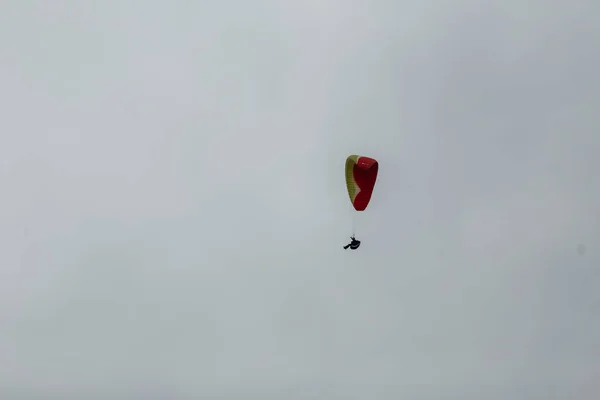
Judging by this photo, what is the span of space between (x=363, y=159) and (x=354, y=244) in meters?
9.62

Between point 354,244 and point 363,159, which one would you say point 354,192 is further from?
point 354,244

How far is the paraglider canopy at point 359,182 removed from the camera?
7988 centimetres

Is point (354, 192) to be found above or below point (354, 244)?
above

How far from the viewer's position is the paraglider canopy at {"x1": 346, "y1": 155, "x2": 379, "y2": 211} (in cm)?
7988

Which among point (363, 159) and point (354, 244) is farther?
point (363, 159)

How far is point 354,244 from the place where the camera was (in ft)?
241

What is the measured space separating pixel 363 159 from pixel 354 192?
14.5 ft

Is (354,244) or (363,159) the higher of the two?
(363,159)

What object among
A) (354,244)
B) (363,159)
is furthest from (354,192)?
(354,244)

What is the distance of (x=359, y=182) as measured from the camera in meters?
80.8

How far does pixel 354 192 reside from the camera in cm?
8144

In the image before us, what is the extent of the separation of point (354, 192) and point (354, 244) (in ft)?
30.6
